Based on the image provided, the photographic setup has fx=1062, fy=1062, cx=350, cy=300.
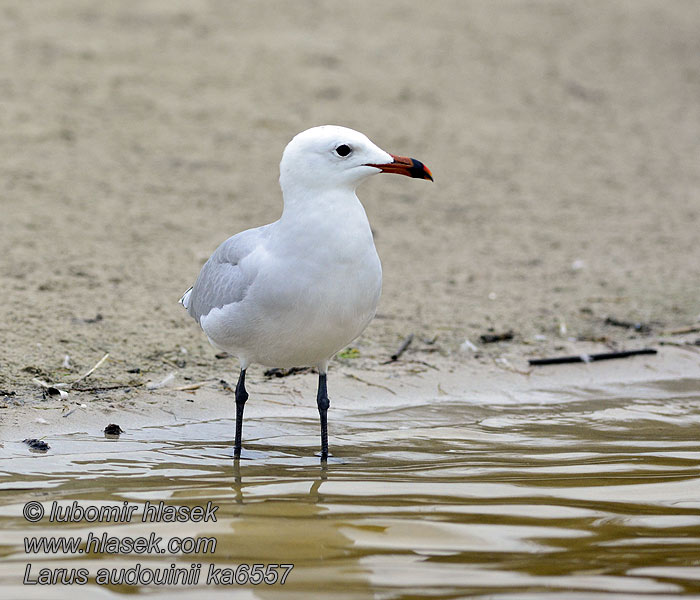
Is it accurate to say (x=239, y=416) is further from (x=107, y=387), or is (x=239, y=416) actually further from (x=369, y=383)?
(x=369, y=383)

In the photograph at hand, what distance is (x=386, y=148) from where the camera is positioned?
34.8 ft

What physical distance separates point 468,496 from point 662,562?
2.82 ft

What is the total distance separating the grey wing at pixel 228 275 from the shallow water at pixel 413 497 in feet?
2.17

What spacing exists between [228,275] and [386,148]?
622 cm

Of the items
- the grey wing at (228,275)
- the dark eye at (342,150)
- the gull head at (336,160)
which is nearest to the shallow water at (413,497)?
the grey wing at (228,275)

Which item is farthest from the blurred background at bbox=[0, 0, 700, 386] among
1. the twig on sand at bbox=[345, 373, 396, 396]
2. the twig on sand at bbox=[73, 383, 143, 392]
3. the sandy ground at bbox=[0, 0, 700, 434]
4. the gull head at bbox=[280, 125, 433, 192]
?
the gull head at bbox=[280, 125, 433, 192]

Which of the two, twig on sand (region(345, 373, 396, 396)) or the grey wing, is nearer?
the grey wing

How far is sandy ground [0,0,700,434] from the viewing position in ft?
20.6

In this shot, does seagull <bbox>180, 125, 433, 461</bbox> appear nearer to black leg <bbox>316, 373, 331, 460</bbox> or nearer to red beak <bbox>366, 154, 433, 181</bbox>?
red beak <bbox>366, 154, 433, 181</bbox>

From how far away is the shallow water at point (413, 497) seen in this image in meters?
3.20

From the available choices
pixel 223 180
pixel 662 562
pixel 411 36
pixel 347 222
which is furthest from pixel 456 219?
pixel 662 562

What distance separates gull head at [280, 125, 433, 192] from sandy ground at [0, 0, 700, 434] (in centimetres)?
162

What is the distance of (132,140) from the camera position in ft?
33.7

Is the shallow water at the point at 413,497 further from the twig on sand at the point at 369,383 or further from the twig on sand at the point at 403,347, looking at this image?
the twig on sand at the point at 403,347
